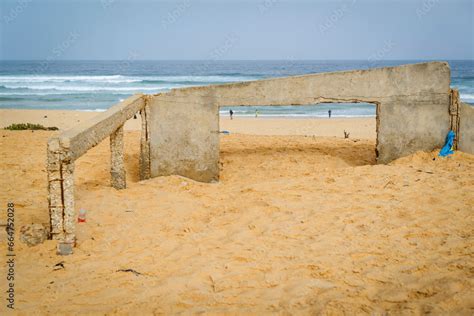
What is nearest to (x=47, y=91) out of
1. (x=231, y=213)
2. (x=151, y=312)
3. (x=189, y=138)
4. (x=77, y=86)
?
(x=77, y=86)

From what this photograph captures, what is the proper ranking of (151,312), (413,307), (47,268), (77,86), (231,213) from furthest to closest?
(77,86) → (231,213) → (47,268) → (151,312) → (413,307)

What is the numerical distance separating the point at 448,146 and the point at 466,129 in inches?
20.4

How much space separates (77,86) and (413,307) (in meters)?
40.1

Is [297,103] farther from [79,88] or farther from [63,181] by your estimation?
[79,88]

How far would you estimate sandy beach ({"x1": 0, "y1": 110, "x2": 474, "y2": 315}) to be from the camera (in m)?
4.20

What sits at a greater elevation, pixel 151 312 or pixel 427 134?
pixel 427 134

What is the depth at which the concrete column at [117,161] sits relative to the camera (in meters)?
8.12

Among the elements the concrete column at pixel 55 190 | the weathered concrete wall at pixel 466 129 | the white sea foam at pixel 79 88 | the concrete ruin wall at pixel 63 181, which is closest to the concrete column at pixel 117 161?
the concrete ruin wall at pixel 63 181

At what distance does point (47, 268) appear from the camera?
500 centimetres

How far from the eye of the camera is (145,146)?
9.11 meters

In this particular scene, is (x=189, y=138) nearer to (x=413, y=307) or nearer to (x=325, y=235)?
(x=325, y=235)

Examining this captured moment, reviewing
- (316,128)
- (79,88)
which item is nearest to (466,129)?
(316,128)

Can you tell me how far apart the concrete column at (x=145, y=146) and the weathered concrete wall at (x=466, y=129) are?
5.71 meters

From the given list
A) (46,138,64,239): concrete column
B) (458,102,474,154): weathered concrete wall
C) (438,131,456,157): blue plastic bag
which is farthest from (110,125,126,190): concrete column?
(458,102,474,154): weathered concrete wall
